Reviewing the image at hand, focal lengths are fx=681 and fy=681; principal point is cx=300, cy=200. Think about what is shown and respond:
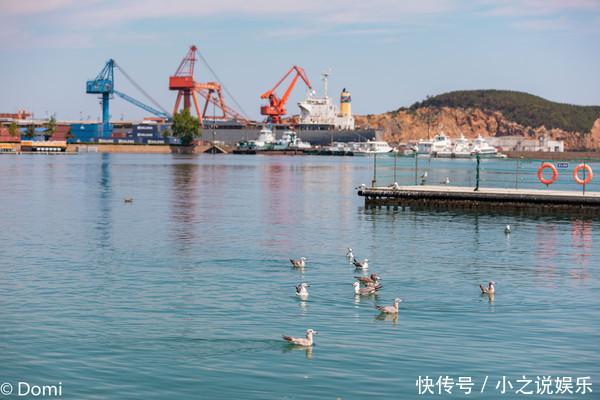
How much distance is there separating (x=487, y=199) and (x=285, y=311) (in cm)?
3458

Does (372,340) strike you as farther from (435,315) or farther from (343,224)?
(343,224)

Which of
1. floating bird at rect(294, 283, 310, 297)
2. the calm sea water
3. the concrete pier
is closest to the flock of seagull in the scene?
floating bird at rect(294, 283, 310, 297)

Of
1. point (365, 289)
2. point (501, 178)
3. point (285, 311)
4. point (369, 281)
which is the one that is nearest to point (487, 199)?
point (369, 281)

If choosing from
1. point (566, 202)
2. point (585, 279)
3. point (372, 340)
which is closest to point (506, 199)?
point (566, 202)

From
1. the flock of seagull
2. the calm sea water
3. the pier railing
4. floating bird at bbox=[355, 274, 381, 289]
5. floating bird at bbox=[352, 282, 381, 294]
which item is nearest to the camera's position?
the calm sea water

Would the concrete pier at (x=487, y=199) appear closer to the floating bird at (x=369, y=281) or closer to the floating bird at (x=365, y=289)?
the floating bird at (x=369, y=281)

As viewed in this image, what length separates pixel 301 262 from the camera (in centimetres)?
2709

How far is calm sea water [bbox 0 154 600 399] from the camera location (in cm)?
1502

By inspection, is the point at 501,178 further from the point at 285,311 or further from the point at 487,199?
the point at 285,311

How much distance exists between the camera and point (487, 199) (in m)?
51.5

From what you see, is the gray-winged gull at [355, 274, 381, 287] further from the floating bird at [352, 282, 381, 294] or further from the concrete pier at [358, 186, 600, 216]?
the concrete pier at [358, 186, 600, 216]

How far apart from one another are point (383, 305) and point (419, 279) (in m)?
4.43

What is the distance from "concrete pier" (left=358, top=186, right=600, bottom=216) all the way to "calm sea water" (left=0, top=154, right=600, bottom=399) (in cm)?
783

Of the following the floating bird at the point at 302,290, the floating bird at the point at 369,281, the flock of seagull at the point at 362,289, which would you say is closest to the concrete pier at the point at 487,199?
the flock of seagull at the point at 362,289
